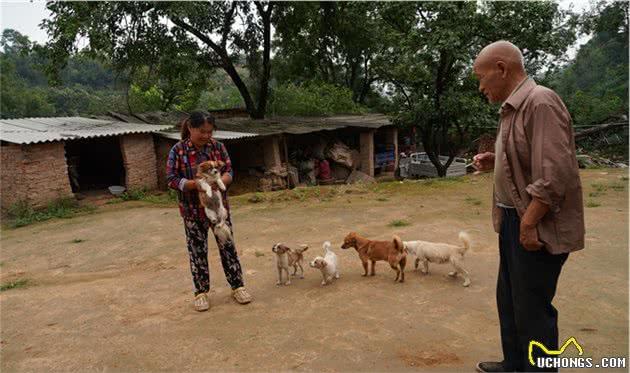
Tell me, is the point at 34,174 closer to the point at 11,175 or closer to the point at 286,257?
the point at 11,175

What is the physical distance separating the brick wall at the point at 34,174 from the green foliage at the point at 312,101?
12.5 m

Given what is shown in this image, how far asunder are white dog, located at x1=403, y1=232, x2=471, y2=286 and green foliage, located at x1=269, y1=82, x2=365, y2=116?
17.4 meters

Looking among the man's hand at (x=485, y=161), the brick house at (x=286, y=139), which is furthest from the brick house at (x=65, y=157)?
the man's hand at (x=485, y=161)

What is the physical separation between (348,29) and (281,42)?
11.4ft

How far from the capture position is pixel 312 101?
21.8 m

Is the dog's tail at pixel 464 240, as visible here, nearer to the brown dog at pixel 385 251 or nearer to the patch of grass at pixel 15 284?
the brown dog at pixel 385 251

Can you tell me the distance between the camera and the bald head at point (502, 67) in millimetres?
2141

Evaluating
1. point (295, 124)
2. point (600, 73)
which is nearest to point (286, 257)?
point (295, 124)

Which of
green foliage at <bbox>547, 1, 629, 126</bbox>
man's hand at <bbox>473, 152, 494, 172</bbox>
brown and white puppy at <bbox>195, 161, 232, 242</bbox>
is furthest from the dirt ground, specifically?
green foliage at <bbox>547, 1, 629, 126</bbox>

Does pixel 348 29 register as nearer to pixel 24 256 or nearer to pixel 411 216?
pixel 411 216

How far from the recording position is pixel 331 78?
27.4 meters

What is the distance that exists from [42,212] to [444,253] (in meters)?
10.3

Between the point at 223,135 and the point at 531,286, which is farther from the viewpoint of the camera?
the point at 223,135

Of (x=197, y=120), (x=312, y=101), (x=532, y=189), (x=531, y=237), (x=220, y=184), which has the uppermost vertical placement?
(x=312, y=101)
